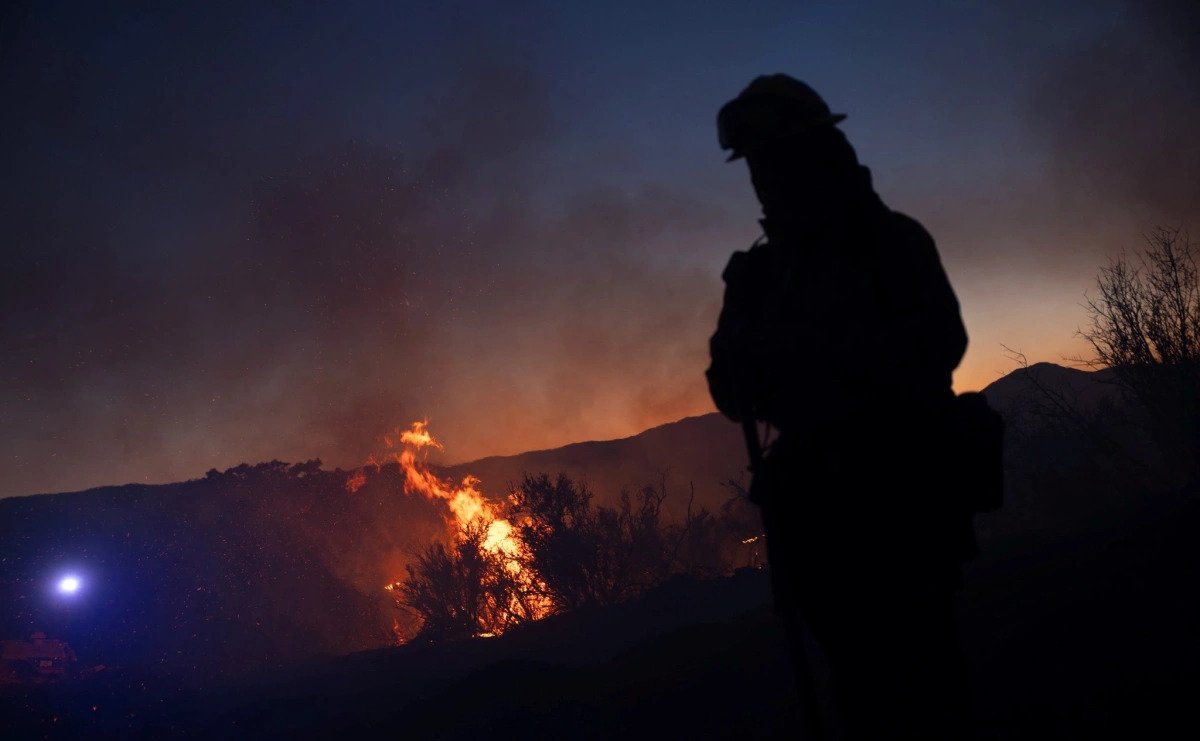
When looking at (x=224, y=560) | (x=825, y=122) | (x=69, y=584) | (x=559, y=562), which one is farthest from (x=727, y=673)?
(x=69, y=584)

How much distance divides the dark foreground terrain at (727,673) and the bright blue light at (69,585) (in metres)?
19.0

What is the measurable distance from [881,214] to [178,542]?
47.9 metres

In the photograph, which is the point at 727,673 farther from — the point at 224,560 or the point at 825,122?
the point at 224,560

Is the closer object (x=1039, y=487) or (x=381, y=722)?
(x=381, y=722)

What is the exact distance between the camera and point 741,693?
Answer: 6.89m

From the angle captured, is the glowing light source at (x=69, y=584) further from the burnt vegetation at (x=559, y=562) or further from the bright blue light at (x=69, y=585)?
the burnt vegetation at (x=559, y=562)

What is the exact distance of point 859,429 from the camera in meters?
1.58

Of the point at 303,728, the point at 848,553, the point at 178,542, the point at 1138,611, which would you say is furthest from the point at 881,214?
the point at 178,542

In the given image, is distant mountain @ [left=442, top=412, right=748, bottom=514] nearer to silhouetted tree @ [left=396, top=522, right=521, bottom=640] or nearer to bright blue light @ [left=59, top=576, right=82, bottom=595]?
silhouetted tree @ [left=396, top=522, right=521, bottom=640]

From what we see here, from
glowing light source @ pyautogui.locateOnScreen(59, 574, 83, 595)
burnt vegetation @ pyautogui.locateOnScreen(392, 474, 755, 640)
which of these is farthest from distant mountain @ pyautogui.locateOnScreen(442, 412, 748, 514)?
glowing light source @ pyautogui.locateOnScreen(59, 574, 83, 595)

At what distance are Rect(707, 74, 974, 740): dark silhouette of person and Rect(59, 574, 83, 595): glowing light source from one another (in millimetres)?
45622

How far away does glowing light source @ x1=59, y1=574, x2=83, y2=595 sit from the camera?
33.9 metres

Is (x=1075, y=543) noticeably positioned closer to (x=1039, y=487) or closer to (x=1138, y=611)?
(x=1138, y=611)

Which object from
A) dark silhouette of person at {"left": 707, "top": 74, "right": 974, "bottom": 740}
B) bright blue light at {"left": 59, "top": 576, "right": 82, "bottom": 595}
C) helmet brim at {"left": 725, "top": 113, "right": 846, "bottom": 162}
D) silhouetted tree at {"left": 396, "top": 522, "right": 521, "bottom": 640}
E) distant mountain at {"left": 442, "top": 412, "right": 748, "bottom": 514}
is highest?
distant mountain at {"left": 442, "top": 412, "right": 748, "bottom": 514}
